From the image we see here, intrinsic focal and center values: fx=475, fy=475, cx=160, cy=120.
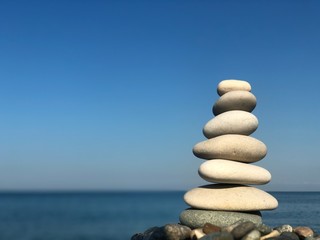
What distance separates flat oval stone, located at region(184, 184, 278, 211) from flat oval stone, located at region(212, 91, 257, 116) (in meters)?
2.34

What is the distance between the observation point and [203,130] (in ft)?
47.8

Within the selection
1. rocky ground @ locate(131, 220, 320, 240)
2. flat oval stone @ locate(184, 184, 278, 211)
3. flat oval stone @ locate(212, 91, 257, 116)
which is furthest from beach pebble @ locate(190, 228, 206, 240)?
flat oval stone @ locate(212, 91, 257, 116)

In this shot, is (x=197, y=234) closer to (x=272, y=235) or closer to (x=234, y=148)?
(x=272, y=235)

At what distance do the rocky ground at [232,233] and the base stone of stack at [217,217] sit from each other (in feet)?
0.79

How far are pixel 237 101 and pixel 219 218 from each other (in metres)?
3.46

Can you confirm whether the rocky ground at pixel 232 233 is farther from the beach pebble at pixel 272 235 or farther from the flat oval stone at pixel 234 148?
the flat oval stone at pixel 234 148

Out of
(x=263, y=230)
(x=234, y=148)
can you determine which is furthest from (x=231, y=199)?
(x=234, y=148)

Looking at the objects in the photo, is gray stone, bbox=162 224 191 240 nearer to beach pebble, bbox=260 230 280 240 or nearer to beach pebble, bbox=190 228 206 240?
beach pebble, bbox=190 228 206 240

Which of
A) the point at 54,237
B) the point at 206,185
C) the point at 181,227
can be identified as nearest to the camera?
the point at 181,227

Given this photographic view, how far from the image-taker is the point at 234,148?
1347 cm

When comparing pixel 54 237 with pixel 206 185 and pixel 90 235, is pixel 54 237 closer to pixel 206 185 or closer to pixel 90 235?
pixel 90 235

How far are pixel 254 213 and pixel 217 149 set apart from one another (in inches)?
81.4

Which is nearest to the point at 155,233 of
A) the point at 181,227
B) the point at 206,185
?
the point at 181,227

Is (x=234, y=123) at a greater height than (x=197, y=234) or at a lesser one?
greater
